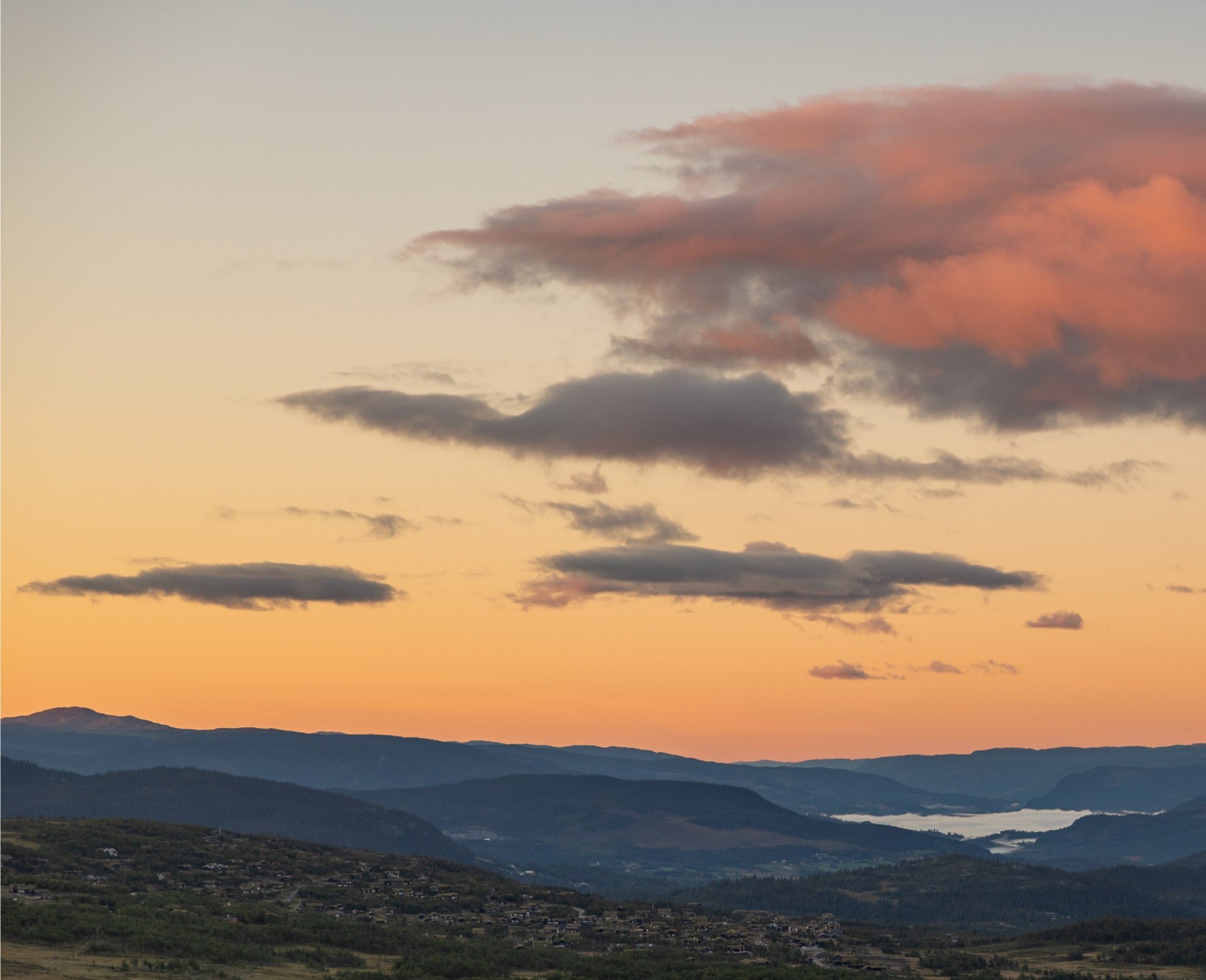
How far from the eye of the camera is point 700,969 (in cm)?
18138

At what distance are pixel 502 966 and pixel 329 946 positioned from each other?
25828 mm

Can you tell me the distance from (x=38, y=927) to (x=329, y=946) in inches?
1636

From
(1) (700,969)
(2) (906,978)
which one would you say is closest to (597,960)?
(1) (700,969)

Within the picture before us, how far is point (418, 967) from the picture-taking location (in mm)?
166625

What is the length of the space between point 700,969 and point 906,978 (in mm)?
33708

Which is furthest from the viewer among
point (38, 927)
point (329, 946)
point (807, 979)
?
point (329, 946)

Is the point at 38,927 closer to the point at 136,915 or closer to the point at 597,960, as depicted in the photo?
the point at 136,915

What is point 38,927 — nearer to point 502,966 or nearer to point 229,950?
point 229,950

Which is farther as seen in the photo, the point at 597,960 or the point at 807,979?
the point at 597,960

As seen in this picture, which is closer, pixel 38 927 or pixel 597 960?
pixel 38 927

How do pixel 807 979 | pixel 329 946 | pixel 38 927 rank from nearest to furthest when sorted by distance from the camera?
1. pixel 38 927
2. pixel 807 979
3. pixel 329 946

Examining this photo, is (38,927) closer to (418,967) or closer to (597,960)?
(418,967)

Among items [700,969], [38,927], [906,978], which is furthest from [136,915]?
[906,978]

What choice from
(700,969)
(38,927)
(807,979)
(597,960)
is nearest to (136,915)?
(38,927)
